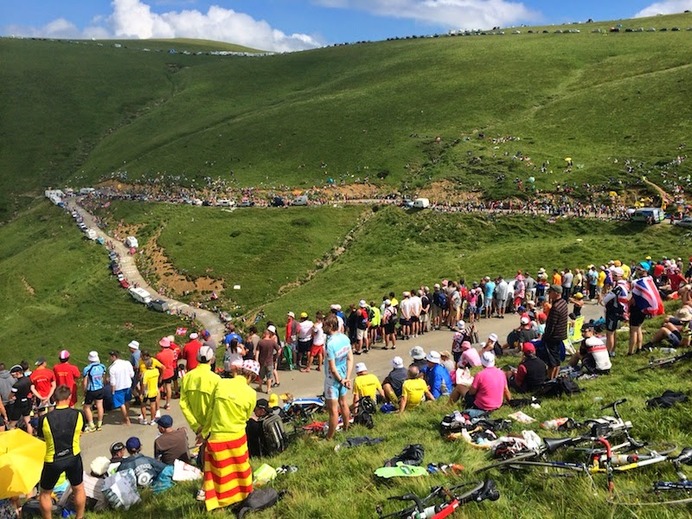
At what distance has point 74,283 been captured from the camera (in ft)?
181

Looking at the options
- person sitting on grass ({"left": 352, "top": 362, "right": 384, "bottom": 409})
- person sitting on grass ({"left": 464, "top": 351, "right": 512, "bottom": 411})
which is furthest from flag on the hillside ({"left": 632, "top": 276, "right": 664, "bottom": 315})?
person sitting on grass ({"left": 352, "top": 362, "right": 384, "bottom": 409})

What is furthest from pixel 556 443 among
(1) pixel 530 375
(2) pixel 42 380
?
(2) pixel 42 380

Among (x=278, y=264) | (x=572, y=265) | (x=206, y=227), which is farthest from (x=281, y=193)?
(x=572, y=265)

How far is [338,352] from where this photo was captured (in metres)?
10.1

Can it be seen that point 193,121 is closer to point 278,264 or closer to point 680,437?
point 278,264

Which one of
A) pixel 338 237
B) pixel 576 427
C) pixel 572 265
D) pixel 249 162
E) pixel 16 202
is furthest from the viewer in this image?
pixel 16 202

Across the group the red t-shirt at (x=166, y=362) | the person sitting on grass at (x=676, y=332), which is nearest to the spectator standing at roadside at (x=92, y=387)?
the red t-shirt at (x=166, y=362)

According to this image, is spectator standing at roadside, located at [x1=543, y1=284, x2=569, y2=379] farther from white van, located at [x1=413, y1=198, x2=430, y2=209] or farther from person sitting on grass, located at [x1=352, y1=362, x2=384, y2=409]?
white van, located at [x1=413, y1=198, x2=430, y2=209]

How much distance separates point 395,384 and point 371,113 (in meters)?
86.7

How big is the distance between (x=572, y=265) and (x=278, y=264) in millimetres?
28192

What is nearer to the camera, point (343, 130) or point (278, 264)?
point (278, 264)

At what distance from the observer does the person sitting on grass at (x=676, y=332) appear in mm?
13977

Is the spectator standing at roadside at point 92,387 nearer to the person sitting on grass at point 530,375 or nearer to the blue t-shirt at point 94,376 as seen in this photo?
the blue t-shirt at point 94,376

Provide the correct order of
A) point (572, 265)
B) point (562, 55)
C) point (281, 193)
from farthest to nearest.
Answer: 1. point (562, 55)
2. point (281, 193)
3. point (572, 265)
